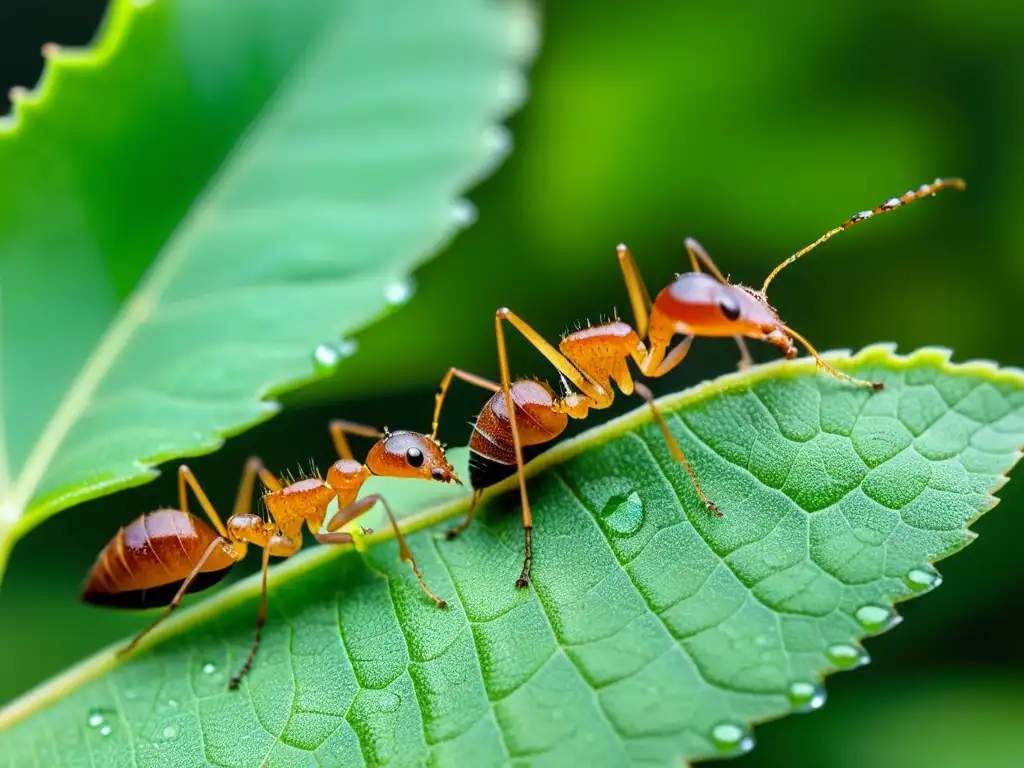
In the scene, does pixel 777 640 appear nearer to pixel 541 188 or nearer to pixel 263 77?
pixel 263 77

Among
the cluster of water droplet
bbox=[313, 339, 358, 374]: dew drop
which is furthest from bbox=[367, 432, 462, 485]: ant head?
the cluster of water droplet

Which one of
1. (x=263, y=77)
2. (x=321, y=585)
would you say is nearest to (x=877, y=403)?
(x=321, y=585)

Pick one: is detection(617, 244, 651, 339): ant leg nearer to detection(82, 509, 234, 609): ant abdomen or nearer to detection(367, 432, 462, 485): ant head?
detection(367, 432, 462, 485): ant head

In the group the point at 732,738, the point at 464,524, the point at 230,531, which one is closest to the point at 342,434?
the point at 230,531

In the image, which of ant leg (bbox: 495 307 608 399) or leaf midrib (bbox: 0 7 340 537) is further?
ant leg (bbox: 495 307 608 399)

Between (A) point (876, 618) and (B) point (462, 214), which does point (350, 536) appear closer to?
(B) point (462, 214)
